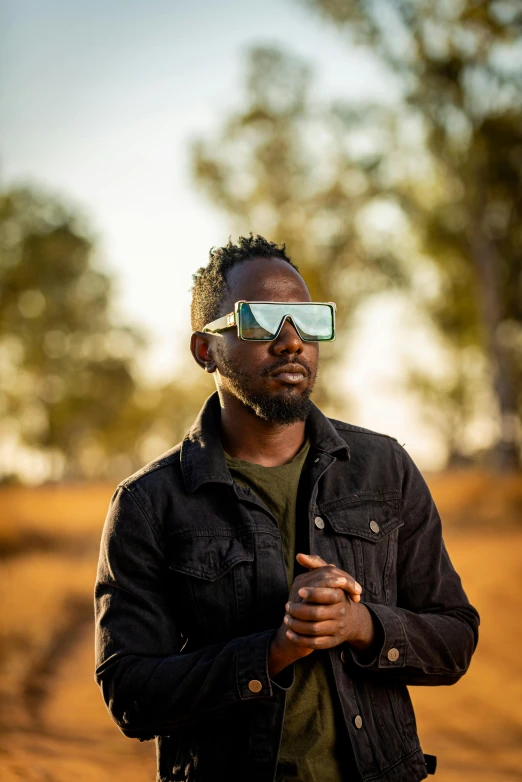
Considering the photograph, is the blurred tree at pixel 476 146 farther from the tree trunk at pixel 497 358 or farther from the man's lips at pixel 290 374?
the man's lips at pixel 290 374

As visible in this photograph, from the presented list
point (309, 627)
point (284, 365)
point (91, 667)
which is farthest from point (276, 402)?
point (91, 667)

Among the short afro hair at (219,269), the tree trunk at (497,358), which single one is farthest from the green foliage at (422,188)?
the short afro hair at (219,269)

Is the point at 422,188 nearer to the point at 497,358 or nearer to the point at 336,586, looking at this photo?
the point at 497,358

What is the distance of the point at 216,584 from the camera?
2982 millimetres

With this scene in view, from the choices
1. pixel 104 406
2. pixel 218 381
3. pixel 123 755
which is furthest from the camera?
pixel 104 406

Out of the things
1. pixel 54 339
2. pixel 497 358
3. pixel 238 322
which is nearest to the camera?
pixel 238 322

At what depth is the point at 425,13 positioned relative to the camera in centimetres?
2314

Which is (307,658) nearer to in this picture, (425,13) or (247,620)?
(247,620)

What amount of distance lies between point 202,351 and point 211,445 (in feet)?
1.46

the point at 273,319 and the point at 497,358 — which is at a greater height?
the point at 497,358

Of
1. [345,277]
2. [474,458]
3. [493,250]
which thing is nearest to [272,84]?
[345,277]

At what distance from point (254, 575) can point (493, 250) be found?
72.1 feet

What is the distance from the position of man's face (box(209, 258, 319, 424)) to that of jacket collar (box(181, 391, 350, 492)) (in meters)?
0.11

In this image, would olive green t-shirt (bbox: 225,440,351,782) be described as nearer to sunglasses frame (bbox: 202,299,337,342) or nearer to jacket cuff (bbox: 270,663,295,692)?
jacket cuff (bbox: 270,663,295,692)
